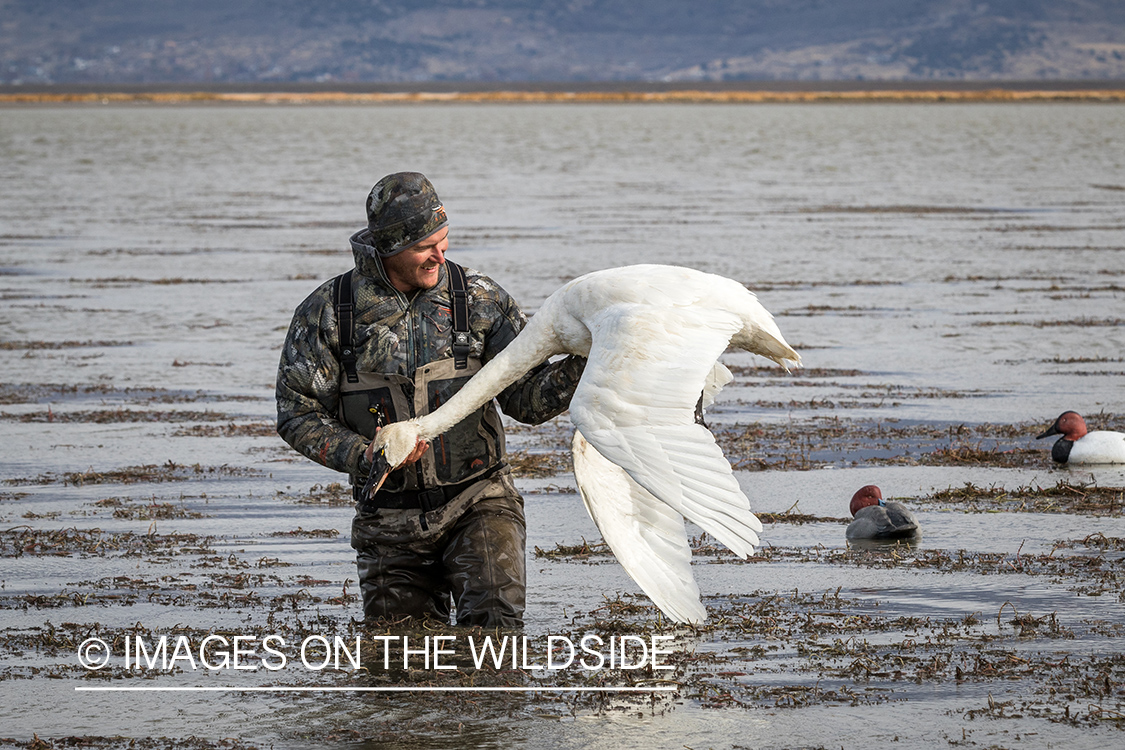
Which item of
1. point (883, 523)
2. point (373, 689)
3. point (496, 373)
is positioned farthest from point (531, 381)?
point (883, 523)

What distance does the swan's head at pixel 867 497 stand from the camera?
7.90 metres

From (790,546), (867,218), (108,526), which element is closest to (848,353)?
(790,546)

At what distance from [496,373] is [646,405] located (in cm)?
69

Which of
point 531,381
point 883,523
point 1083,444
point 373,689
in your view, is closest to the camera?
point 373,689

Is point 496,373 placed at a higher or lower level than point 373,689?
higher

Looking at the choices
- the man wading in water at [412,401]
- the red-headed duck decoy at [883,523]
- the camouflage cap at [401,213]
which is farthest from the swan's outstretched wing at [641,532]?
the red-headed duck decoy at [883,523]

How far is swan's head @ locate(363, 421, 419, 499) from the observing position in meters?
5.66

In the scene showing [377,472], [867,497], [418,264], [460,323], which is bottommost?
[867,497]

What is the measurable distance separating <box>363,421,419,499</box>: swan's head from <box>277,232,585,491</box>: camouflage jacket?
0.60ft

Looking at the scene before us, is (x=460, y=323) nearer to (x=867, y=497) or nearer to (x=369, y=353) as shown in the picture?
(x=369, y=353)

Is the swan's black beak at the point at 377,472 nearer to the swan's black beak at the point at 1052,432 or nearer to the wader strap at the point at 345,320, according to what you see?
the wader strap at the point at 345,320

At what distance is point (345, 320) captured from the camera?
596cm

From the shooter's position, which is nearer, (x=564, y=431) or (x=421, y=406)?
(x=421, y=406)

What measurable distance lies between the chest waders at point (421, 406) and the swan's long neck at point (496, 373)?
0.16 metres
